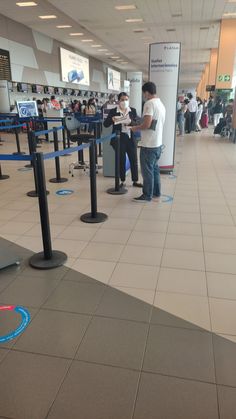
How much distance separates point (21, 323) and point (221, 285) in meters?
1.50

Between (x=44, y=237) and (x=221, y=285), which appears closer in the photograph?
(x=221, y=285)

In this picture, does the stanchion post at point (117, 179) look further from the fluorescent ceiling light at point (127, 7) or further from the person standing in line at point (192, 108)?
the person standing in line at point (192, 108)

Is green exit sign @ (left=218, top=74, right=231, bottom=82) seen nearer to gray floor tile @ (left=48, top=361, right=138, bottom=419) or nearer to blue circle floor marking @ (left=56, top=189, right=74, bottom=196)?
blue circle floor marking @ (left=56, top=189, right=74, bottom=196)

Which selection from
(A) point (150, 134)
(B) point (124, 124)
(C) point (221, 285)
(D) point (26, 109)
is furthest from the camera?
(D) point (26, 109)

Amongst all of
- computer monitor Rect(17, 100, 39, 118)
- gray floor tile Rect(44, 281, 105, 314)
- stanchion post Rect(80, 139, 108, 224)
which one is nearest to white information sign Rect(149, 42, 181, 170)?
stanchion post Rect(80, 139, 108, 224)

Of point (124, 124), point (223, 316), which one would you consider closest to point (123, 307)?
point (223, 316)

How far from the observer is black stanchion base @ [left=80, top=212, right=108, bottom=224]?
12.8 ft

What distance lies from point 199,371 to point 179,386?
0.16 m

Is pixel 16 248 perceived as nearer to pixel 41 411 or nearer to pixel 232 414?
pixel 41 411

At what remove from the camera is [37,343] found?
1976mm

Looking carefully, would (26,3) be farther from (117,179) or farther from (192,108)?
(117,179)

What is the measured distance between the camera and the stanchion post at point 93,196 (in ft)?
12.3

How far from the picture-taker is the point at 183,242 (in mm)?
3350

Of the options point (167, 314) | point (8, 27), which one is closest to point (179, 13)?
point (8, 27)
